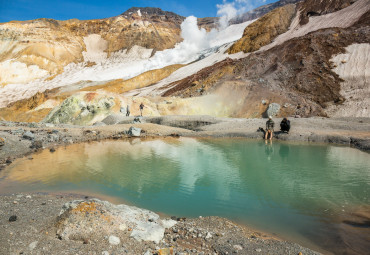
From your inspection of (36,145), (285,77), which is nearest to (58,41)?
(285,77)

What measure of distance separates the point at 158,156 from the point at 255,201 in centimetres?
886

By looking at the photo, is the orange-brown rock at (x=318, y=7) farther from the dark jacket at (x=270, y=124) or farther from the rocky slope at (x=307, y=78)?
the dark jacket at (x=270, y=124)

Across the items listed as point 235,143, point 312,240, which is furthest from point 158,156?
point 312,240

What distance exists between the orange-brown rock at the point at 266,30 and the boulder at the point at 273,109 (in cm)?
3949

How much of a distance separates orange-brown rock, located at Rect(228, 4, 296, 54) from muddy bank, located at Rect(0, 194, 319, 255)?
6902cm

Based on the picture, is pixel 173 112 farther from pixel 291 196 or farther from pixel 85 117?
pixel 291 196

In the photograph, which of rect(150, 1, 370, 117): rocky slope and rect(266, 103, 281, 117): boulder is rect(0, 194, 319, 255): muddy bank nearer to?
rect(266, 103, 281, 117): boulder

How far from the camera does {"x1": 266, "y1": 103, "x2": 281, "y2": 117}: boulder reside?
34.0 m

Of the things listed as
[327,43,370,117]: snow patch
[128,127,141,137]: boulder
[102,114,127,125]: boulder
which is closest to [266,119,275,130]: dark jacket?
[128,127,141,137]: boulder

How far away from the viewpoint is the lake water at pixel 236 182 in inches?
307

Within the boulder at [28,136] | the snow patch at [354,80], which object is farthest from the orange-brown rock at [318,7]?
the boulder at [28,136]

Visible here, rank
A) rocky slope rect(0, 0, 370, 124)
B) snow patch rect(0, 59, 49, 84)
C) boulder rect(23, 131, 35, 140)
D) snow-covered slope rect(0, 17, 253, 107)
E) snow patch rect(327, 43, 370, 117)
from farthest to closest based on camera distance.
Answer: snow patch rect(0, 59, 49, 84)
snow-covered slope rect(0, 17, 253, 107)
rocky slope rect(0, 0, 370, 124)
snow patch rect(327, 43, 370, 117)
boulder rect(23, 131, 35, 140)

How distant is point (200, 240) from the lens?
20.4 ft

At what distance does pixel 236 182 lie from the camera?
38.2 feet
